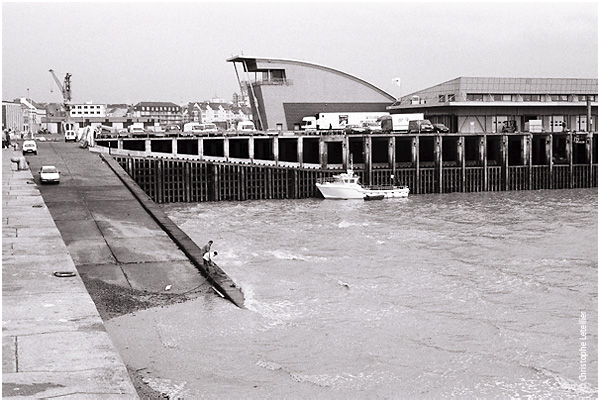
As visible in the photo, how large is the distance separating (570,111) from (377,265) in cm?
6443

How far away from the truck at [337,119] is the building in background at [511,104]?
18.6ft

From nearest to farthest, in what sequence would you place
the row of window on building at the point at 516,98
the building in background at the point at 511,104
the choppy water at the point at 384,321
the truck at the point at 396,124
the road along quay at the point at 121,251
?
1. the choppy water at the point at 384,321
2. the road along quay at the point at 121,251
3. the truck at the point at 396,124
4. the building in background at the point at 511,104
5. the row of window on building at the point at 516,98

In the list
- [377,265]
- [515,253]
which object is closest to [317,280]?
[377,265]

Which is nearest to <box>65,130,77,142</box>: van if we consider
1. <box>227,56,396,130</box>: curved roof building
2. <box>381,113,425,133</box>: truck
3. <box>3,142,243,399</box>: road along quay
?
<box>227,56,396,130</box>: curved roof building

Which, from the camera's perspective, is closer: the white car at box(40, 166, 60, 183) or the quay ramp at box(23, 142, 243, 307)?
the quay ramp at box(23, 142, 243, 307)

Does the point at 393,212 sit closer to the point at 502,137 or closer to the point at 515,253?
the point at 515,253

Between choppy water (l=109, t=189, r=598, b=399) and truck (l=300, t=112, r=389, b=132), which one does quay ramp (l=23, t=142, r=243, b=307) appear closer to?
choppy water (l=109, t=189, r=598, b=399)

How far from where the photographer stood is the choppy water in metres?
18.8

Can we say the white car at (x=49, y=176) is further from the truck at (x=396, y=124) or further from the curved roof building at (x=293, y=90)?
the curved roof building at (x=293, y=90)

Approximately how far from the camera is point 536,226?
150 ft

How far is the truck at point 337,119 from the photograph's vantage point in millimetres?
90562

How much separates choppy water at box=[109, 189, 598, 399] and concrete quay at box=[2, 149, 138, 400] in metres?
1.99

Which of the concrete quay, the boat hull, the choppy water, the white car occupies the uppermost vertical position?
the white car

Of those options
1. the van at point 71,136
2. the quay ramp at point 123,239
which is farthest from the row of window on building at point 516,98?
the quay ramp at point 123,239
